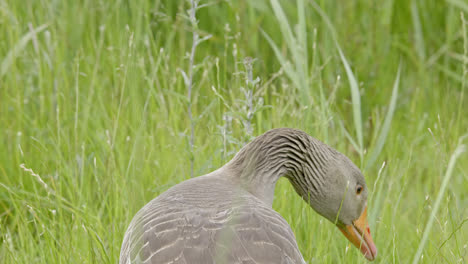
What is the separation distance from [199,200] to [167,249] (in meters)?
0.41

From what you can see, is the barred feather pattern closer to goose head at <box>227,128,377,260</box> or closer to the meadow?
goose head at <box>227,128,377,260</box>

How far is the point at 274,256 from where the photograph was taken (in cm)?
287

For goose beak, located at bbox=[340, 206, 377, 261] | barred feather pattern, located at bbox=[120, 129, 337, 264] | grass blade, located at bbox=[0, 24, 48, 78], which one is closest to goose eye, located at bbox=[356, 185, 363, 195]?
goose beak, located at bbox=[340, 206, 377, 261]

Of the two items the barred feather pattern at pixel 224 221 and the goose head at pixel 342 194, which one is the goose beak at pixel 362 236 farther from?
the barred feather pattern at pixel 224 221

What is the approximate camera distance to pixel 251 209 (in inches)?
123

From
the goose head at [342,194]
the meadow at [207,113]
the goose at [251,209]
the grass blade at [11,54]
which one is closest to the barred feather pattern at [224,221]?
the goose at [251,209]

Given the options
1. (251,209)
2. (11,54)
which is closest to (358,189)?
(251,209)

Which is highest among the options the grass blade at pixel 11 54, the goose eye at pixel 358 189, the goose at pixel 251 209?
the grass blade at pixel 11 54

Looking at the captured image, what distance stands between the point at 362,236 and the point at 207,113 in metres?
1.39

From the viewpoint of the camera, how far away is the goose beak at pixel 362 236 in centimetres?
393

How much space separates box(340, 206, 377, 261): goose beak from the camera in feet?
12.9

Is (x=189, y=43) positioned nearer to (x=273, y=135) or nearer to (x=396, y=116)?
(x=396, y=116)

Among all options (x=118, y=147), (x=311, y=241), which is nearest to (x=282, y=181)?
(x=311, y=241)

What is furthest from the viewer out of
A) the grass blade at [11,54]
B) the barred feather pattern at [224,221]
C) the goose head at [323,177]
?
the grass blade at [11,54]
